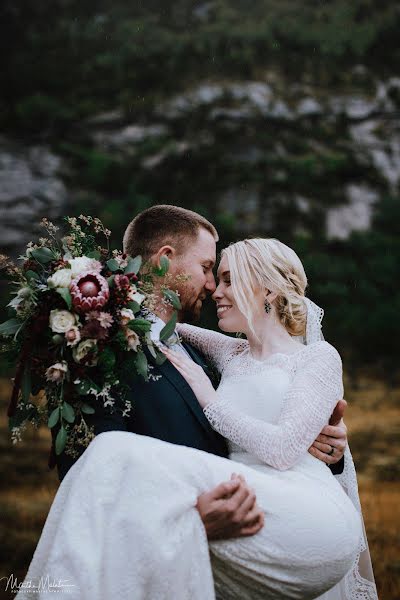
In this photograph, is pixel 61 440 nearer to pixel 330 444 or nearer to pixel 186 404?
pixel 186 404

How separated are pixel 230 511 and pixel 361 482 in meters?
6.60

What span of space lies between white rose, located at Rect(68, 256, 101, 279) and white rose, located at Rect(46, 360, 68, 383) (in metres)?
0.26

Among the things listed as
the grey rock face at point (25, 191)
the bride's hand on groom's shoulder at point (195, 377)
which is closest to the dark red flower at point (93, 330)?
the bride's hand on groom's shoulder at point (195, 377)

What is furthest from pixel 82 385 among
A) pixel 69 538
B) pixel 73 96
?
pixel 73 96

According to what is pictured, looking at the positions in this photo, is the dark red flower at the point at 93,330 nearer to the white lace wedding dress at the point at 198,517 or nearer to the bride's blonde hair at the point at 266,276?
the white lace wedding dress at the point at 198,517

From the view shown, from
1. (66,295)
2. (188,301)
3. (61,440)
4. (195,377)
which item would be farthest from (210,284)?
(61,440)

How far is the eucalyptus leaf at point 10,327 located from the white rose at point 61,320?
0.13 metres

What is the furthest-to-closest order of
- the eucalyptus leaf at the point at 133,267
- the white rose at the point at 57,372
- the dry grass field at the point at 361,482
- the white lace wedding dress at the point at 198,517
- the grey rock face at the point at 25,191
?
the grey rock face at the point at 25,191 → the dry grass field at the point at 361,482 → the eucalyptus leaf at the point at 133,267 → the white rose at the point at 57,372 → the white lace wedding dress at the point at 198,517

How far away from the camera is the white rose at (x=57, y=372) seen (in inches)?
75.7

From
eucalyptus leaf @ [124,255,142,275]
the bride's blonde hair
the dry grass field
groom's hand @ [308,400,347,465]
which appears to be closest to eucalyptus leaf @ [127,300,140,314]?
eucalyptus leaf @ [124,255,142,275]

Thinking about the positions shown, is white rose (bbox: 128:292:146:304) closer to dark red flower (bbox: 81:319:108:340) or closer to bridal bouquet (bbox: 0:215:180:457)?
bridal bouquet (bbox: 0:215:180:457)

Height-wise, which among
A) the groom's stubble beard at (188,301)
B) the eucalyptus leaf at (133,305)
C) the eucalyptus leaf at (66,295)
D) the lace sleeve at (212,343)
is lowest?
the lace sleeve at (212,343)

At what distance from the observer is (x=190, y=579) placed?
5.60ft

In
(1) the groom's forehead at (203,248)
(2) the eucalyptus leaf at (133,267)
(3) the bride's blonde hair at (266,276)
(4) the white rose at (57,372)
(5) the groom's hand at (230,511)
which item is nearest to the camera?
(5) the groom's hand at (230,511)
